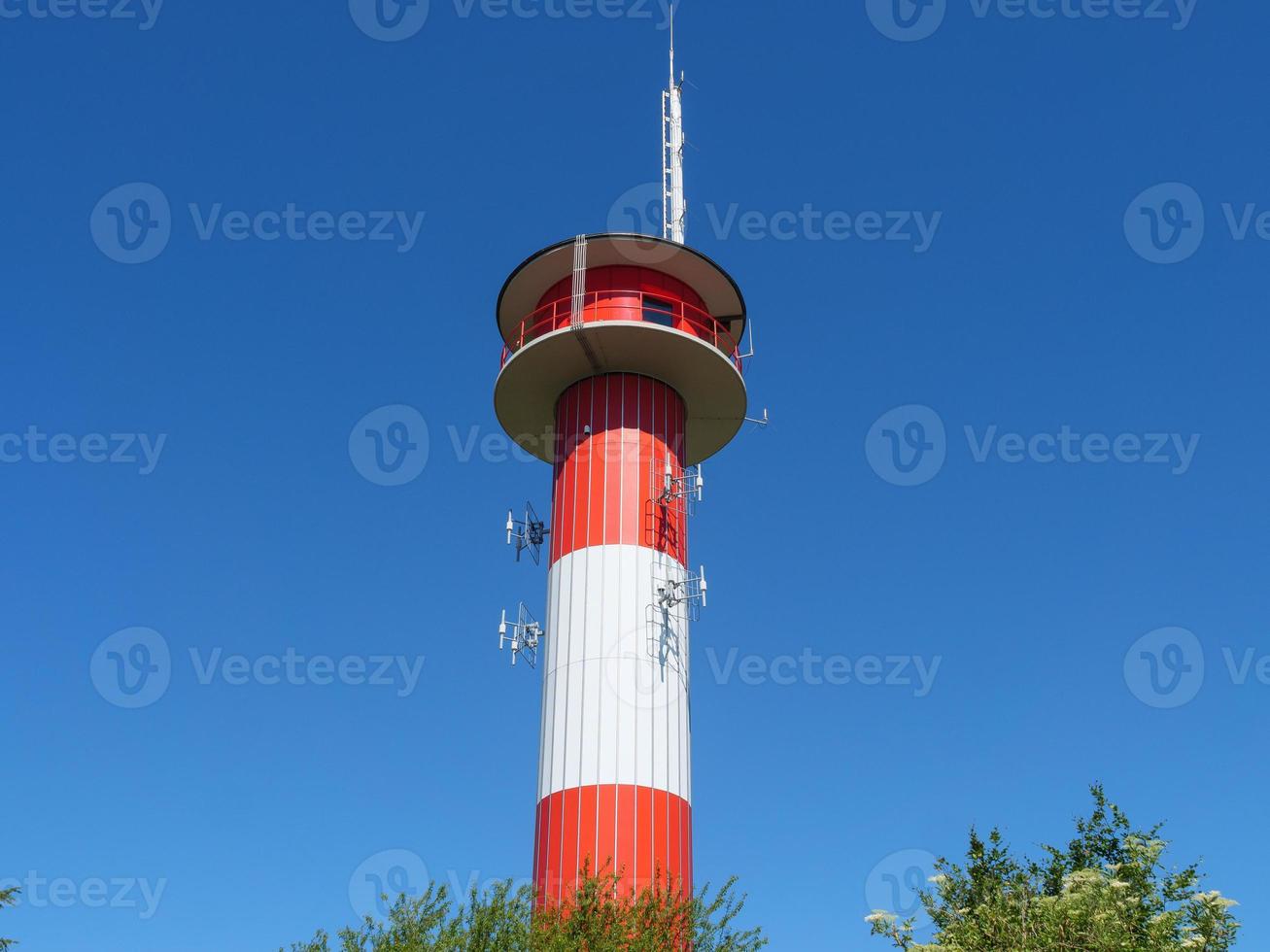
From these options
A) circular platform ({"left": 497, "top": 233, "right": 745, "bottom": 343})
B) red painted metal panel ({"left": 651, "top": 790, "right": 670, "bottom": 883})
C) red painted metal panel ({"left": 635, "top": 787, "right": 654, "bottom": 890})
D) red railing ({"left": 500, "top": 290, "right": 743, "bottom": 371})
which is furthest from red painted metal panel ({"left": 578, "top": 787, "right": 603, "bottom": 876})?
circular platform ({"left": 497, "top": 233, "right": 745, "bottom": 343})

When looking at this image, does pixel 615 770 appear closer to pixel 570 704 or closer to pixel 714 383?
pixel 570 704

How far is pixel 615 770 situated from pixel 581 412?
390 inches

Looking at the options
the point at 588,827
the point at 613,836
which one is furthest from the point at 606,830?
the point at 588,827

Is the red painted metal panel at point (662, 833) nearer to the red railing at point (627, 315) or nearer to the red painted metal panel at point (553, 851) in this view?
the red painted metal panel at point (553, 851)

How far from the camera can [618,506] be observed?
3206 centimetres

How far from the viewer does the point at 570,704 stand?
3003cm

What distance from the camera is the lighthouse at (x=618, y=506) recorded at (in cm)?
2888

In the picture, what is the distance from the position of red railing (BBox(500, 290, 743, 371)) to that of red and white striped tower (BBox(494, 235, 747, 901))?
0.05 metres

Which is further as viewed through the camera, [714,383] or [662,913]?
[714,383]

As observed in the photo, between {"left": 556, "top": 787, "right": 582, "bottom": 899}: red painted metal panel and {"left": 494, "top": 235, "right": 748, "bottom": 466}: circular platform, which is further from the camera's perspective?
{"left": 494, "top": 235, "right": 748, "bottom": 466}: circular platform

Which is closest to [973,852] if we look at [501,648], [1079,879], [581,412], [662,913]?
[1079,879]

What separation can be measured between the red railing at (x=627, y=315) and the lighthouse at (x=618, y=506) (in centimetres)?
6

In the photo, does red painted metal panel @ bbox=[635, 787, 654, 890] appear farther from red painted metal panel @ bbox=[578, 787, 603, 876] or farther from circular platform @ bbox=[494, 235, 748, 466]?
circular platform @ bbox=[494, 235, 748, 466]

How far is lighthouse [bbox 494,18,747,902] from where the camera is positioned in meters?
28.9
